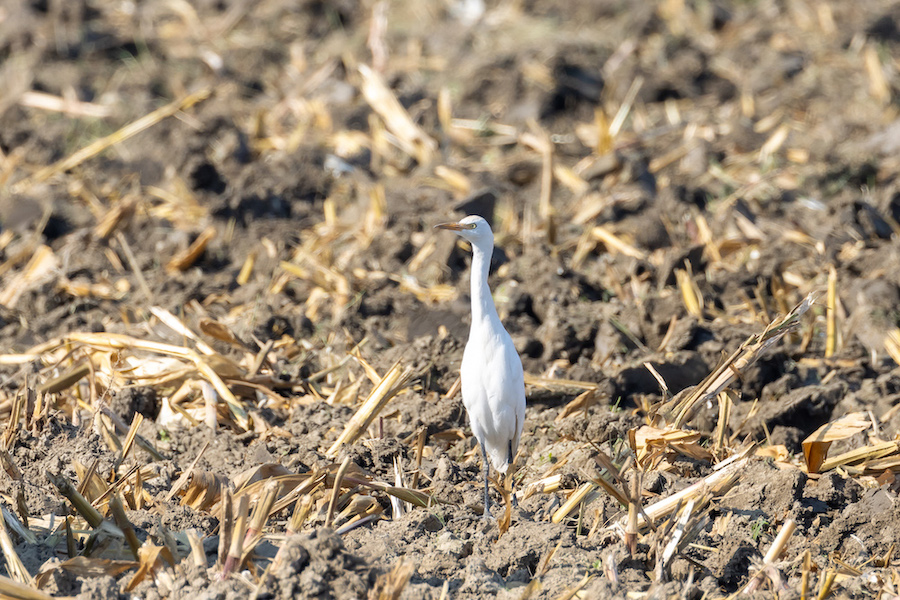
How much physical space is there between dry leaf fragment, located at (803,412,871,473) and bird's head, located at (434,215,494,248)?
1.85m

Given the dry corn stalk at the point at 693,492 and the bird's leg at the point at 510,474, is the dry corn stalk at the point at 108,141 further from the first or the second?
the dry corn stalk at the point at 693,492

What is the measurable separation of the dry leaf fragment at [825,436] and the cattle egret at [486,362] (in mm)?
1431

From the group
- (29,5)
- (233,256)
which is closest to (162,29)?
(29,5)

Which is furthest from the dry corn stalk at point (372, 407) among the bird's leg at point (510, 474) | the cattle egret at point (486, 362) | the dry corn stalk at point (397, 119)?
the dry corn stalk at point (397, 119)

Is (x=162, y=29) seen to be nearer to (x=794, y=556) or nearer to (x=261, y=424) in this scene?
(x=261, y=424)

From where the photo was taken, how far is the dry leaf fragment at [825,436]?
4422 millimetres

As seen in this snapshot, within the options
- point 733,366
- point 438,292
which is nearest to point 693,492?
point 733,366

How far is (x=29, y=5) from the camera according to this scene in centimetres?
1070

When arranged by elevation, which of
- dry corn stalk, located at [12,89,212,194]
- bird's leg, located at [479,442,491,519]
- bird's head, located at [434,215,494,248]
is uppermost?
bird's head, located at [434,215,494,248]

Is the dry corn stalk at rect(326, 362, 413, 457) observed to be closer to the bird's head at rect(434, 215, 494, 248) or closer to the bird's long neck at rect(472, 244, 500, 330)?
the bird's long neck at rect(472, 244, 500, 330)

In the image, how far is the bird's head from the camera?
4332mm

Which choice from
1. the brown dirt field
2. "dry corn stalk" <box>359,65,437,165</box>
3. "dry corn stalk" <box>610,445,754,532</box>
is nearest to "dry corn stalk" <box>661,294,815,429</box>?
the brown dirt field

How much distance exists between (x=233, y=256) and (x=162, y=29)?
16.9 feet

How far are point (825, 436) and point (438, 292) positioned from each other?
2938mm
